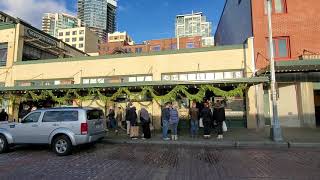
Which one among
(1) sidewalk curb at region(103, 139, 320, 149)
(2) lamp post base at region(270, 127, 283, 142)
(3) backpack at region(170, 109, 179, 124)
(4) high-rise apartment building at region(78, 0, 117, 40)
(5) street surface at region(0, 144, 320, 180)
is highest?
(4) high-rise apartment building at region(78, 0, 117, 40)

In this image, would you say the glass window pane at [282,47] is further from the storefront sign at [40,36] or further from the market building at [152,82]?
the storefront sign at [40,36]

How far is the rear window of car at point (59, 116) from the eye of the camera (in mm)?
10508

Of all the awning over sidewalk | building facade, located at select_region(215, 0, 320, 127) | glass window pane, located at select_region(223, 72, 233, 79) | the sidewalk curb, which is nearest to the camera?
the sidewalk curb

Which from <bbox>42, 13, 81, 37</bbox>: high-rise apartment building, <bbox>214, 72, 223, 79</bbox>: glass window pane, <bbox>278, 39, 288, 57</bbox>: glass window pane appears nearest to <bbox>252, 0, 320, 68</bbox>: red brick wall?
<bbox>278, 39, 288, 57</bbox>: glass window pane

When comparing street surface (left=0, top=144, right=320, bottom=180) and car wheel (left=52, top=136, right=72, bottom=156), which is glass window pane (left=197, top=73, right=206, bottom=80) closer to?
street surface (left=0, top=144, right=320, bottom=180)

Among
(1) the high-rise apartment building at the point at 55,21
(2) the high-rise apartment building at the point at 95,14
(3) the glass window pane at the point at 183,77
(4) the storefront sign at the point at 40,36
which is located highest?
(2) the high-rise apartment building at the point at 95,14

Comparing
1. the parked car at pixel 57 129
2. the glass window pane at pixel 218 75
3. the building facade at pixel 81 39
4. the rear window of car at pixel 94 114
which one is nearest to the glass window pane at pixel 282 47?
the glass window pane at pixel 218 75

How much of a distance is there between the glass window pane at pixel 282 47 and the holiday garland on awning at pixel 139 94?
438 cm

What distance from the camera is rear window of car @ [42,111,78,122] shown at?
→ 34.5ft

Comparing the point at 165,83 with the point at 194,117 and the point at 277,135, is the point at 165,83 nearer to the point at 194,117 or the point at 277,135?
the point at 194,117

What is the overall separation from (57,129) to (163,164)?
4595 mm

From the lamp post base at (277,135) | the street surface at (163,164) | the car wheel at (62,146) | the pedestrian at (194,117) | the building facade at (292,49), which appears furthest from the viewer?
the building facade at (292,49)

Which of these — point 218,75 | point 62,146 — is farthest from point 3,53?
point 218,75

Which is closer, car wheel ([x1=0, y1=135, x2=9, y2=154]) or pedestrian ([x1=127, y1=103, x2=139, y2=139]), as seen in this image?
car wheel ([x1=0, y1=135, x2=9, y2=154])
